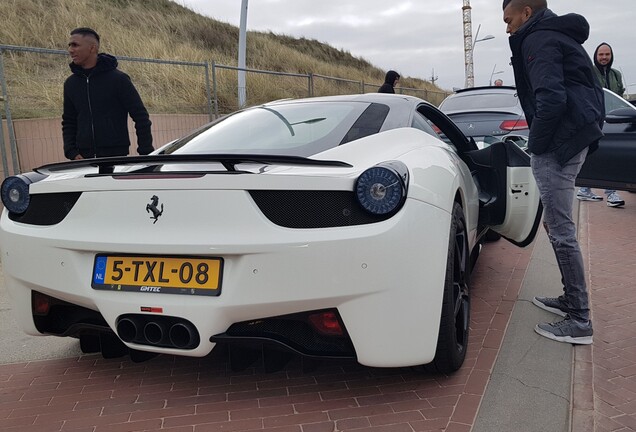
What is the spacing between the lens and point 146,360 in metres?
2.90

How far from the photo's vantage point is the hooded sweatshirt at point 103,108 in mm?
4250

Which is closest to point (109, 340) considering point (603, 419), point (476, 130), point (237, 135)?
point (237, 135)

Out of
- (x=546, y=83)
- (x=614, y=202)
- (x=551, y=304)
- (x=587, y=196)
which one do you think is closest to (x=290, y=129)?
(x=546, y=83)

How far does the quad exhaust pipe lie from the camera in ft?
7.31

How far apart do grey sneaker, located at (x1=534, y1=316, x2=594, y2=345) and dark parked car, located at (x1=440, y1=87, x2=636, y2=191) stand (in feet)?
4.31

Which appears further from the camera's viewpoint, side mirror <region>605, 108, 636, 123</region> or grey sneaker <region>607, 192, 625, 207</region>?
grey sneaker <region>607, 192, 625, 207</region>

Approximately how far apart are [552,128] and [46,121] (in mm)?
7301

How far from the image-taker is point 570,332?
120 inches

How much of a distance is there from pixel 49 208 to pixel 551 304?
2912 mm

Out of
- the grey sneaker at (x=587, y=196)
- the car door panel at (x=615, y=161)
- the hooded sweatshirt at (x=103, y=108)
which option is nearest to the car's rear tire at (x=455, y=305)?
the hooded sweatshirt at (x=103, y=108)

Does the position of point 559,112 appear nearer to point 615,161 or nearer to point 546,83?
point 546,83

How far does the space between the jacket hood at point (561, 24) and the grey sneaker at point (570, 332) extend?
1.51m

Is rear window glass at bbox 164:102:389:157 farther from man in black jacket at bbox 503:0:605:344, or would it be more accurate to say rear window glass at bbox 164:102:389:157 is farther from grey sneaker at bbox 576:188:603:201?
grey sneaker at bbox 576:188:603:201

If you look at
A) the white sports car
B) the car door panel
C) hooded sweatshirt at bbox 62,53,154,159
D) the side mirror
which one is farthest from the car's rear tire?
the car door panel
